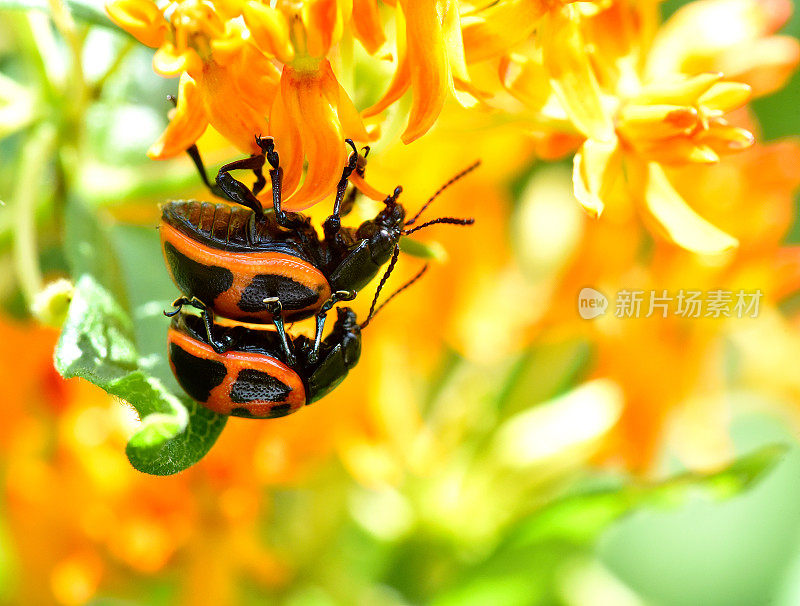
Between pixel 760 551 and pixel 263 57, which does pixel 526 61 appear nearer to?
pixel 263 57

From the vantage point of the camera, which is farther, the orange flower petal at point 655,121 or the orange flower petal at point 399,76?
the orange flower petal at point 655,121

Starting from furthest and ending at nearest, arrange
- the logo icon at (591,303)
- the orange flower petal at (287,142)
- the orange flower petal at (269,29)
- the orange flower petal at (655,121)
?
1. the logo icon at (591,303)
2. the orange flower petal at (655,121)
3. the orange flower petal at (287,142)
4. the orange flower petal at (269,29)

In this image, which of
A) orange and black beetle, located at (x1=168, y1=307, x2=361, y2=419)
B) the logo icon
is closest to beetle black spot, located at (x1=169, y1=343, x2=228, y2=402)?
orange and black beetle, located at (x1=168, y1=307, x2=361, y2=419)

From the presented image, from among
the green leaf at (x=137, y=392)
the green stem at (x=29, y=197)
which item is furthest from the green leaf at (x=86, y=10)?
the green leaf at (x=137, y=392)

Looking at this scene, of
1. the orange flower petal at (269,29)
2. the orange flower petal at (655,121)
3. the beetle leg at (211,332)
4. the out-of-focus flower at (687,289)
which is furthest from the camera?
the out-of-focus flower at (687,289)

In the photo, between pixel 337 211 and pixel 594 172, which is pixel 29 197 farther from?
pixel 594 172

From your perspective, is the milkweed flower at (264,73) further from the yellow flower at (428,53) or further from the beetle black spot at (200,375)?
the beetle black spot at (200,375)

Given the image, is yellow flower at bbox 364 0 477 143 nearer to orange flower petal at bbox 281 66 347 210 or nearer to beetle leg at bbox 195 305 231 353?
orange flower petal at bbox 281 66 347 210
